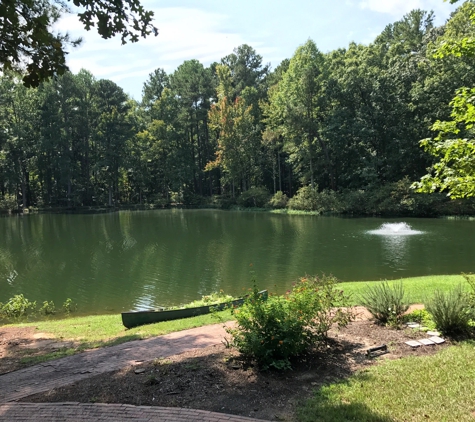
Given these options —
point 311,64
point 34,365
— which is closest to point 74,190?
point 311,64

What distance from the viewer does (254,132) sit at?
54.5 meters

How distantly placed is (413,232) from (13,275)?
2252cm

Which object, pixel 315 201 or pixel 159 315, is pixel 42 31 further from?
pixel 315 201

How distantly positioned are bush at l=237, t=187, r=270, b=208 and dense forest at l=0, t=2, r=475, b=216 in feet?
0.61

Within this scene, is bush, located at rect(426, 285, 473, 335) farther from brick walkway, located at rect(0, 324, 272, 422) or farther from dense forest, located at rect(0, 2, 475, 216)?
dense forest, located at rect(0, 2, 475, 216)

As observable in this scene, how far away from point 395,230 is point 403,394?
24602 mm

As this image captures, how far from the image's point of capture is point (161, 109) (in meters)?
61.3

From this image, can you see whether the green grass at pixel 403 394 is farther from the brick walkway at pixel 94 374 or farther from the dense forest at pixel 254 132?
the dense forest at pixel 254 132

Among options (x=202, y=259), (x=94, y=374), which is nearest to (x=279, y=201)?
(x=202, y=259)

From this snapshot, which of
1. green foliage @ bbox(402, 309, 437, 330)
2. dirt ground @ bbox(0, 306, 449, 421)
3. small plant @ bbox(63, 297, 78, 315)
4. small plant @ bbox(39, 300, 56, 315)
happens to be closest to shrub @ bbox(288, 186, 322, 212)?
small plant @ bbox(63, 297, 78, 315)

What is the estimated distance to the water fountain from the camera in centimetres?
2514

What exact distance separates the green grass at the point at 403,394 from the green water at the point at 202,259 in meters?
4.15

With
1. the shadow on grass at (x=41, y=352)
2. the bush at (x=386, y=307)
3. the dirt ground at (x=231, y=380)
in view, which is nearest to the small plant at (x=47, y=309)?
the shadow on grass at (x=41, y=352)

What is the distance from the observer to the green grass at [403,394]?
3633 mm
